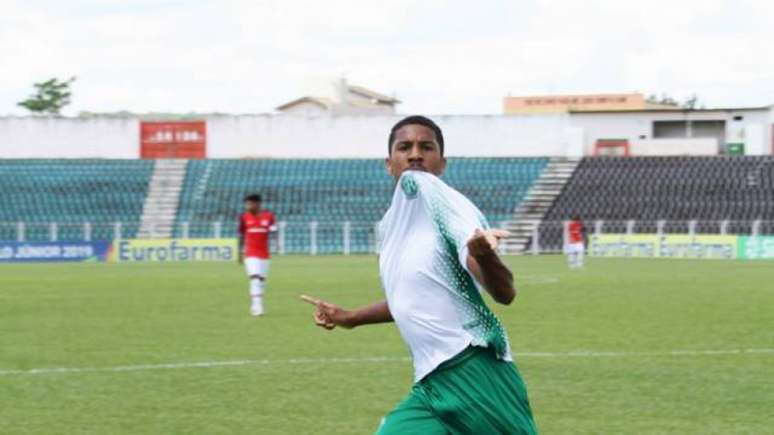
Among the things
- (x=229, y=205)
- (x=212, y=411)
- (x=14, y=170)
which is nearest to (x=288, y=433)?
(x=212, y=411)

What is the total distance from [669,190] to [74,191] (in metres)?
28.7

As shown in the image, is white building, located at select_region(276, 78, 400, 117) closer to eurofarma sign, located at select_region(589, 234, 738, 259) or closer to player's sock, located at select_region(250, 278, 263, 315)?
eurofarma sign, located at select_region(589, 234, 738, 259)

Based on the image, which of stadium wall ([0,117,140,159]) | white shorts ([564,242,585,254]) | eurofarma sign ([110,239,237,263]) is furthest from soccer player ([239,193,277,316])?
stadium wall ([0,117,140,159])

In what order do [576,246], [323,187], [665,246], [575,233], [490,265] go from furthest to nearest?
1. [323,187]
2. [665,246]
3. [575,233]
4. [576,246]
5. [490,265]

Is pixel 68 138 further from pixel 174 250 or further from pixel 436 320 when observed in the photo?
pixel 436 320

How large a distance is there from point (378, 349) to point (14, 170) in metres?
57.1

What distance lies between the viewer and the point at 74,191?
2726 inches

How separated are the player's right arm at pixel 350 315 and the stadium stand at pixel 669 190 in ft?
186

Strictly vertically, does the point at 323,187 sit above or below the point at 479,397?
above

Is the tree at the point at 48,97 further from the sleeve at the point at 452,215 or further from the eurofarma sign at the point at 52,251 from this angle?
the sleeve at the point at 452,215

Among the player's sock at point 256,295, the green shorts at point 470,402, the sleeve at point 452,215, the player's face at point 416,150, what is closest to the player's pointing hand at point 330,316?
the green shorts at point 470,402

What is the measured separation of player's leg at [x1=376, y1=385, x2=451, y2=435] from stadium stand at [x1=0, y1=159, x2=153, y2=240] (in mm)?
59750

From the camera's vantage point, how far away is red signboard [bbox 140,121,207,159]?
71.2 metres

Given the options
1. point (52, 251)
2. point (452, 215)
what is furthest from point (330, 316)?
point (52, 251)
